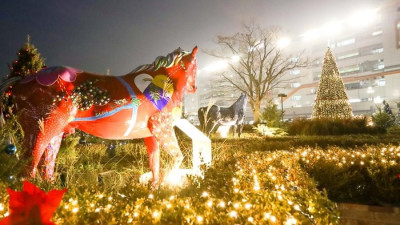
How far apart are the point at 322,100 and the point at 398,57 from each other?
22635 mm

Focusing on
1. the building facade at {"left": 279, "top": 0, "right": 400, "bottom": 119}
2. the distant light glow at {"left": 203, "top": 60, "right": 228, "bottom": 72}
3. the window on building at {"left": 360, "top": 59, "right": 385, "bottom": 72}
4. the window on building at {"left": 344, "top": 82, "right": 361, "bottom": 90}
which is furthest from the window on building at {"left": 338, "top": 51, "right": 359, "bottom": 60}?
the distant light glow at {"left": 203, "top": 60, "right": 228, "bottom": 72}

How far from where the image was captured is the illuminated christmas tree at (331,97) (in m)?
15.3

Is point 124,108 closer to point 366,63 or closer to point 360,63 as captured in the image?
point 366,63

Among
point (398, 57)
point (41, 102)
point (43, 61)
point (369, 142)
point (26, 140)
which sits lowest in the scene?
point (369, 142)

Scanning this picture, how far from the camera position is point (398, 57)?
31.2 metres

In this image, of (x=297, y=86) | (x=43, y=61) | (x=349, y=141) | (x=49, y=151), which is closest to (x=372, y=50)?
(x=297, y=86)

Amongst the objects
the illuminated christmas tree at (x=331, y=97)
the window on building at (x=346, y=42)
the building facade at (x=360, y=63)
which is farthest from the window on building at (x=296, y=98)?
the illuminated christmas tree at (x=331, y=97)

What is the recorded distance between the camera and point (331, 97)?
15492mm

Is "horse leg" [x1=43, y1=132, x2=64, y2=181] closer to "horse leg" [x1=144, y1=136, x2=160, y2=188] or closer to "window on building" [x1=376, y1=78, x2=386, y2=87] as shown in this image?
"horse leg" [x1=144, y1=136, x2=160, y2=188]

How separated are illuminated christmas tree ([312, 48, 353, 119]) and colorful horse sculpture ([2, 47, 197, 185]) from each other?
13.4 meters

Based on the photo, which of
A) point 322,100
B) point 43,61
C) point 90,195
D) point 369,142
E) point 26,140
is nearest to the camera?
point 90,195

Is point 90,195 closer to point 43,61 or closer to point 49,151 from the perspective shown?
point 49,151

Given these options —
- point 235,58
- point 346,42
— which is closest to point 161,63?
point 235,58

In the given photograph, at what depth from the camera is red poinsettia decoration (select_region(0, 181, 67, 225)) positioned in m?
1.44
